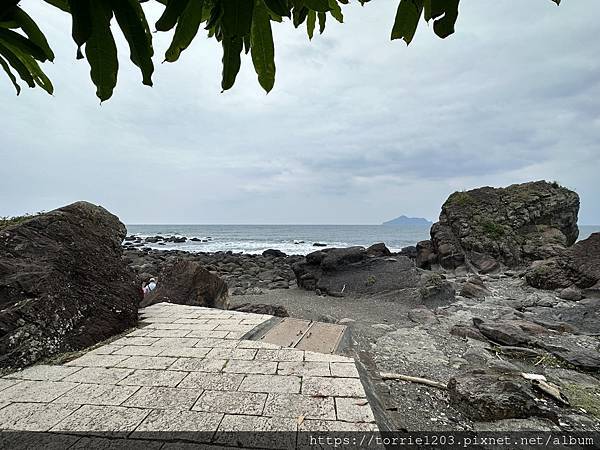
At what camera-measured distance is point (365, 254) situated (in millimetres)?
10680

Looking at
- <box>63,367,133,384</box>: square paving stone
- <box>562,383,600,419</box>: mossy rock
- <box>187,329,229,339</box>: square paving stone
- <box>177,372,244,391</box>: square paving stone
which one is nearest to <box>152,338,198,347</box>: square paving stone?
<box>187,329,229,339</box>: square paving stone

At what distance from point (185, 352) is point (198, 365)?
37 cm

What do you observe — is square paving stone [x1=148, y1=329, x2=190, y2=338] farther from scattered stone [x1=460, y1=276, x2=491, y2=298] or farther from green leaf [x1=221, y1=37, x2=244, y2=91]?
scattered stone [x1=460, y1=276, x2=491, y2=298]

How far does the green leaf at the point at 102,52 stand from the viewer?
38.9 inches

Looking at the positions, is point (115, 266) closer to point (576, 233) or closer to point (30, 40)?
point (30, 40)

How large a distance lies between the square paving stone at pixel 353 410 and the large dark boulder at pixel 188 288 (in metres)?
4.07

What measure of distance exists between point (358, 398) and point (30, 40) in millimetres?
2461

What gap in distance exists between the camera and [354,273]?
1005 cm

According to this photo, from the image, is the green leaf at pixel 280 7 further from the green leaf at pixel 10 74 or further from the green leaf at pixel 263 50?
the green leaf at pixel 10 74

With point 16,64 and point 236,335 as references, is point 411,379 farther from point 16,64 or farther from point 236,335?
point 16,64

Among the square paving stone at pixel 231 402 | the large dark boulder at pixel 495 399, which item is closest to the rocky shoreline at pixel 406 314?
the large dark boulder at pixel 495 399

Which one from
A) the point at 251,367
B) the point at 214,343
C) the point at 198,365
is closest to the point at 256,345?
the point at 214,343

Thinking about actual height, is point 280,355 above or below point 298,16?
below

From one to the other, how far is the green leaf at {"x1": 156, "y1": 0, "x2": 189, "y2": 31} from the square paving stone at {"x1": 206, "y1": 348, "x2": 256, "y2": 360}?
8.42 ft
